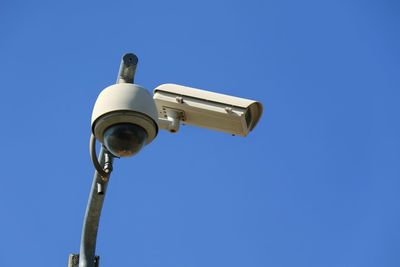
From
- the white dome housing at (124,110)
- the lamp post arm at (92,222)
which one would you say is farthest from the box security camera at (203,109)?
the lamp post arm at (92,222)

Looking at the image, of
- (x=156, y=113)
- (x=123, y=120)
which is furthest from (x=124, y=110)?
(x=156, y=113)

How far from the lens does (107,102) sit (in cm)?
326

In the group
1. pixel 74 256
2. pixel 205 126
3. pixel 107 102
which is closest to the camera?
pixel 107 102

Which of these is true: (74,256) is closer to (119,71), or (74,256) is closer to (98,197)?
(98,197)

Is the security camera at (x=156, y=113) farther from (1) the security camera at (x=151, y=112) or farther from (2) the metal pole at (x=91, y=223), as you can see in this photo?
(2) the metal pole at (x=91, y=223)

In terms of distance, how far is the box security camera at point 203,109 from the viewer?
12.2 feet

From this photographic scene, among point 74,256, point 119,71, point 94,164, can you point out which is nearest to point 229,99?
point 119,71

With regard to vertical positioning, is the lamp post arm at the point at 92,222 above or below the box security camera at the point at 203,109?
below

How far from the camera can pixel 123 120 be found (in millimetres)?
3248

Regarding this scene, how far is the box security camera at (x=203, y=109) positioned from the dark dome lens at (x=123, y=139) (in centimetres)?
44

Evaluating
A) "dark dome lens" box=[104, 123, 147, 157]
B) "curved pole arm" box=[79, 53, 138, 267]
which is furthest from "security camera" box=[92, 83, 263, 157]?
"curved pole arm" box=[79, 53, 138, 267]

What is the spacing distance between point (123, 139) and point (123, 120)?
0.09 m

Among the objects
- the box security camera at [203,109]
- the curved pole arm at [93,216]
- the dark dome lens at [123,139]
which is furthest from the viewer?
the box security camera at [203,109]

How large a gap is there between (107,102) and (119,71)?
385 mm
